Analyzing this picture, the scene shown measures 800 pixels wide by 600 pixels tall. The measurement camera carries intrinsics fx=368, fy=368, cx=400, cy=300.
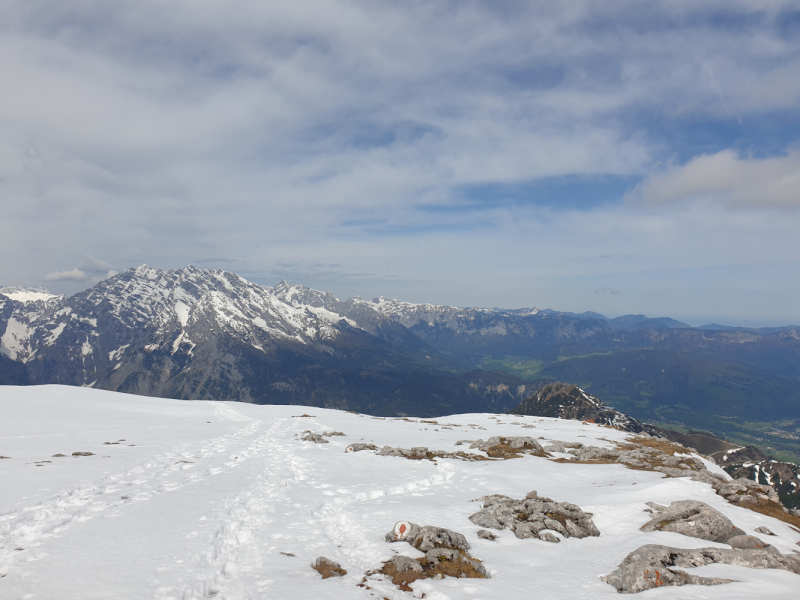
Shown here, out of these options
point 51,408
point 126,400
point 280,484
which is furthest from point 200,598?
point 126,400

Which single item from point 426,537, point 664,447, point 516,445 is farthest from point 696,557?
point 664,447

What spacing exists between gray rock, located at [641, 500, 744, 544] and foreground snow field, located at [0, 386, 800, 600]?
63cm

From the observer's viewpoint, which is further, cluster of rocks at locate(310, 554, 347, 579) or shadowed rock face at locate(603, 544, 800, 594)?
cluster of rocks at locate(310, 554, 347, 579)

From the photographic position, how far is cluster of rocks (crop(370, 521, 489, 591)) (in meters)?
13.6

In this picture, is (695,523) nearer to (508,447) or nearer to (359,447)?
(508,447)

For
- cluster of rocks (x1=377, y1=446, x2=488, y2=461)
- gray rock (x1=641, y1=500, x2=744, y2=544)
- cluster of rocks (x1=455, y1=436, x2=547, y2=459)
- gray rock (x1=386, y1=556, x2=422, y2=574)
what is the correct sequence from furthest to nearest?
cluster of rocks (x1=455, y1=436, x2=547, y2=459) → cluster of rocks (x1=377, y1=446, x2=488, y2=461) → gray rock (x1=641, y1=500, x2=744, y2=544) → gray rock (x1=386, y1=556, x2=422, y2=574)

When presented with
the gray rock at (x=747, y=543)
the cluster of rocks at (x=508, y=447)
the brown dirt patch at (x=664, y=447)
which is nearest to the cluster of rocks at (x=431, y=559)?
the gray rock at (x=747, y=543)

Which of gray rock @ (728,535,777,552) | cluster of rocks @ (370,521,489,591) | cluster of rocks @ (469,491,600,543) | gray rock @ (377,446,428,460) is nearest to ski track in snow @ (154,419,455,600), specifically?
cluster of rocks @ (370,521,489,591)

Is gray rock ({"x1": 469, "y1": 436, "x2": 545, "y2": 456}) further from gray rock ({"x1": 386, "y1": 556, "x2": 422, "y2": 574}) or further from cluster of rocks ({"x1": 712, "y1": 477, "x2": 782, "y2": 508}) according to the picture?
gray rock ({"x1": 386, "y1": 556, "x2": 422, "y2": 574})

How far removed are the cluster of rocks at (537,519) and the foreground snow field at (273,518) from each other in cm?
59

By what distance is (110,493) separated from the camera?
19.9 metres

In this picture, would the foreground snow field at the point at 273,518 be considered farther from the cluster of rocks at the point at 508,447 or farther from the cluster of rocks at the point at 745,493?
the cluster of rocks at the point at 508,447

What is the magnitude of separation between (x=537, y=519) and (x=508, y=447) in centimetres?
2340

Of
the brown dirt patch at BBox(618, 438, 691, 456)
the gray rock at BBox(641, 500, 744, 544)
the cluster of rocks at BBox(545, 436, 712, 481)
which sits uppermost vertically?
the gray rock at BBox(641, 500, 744, 544)
